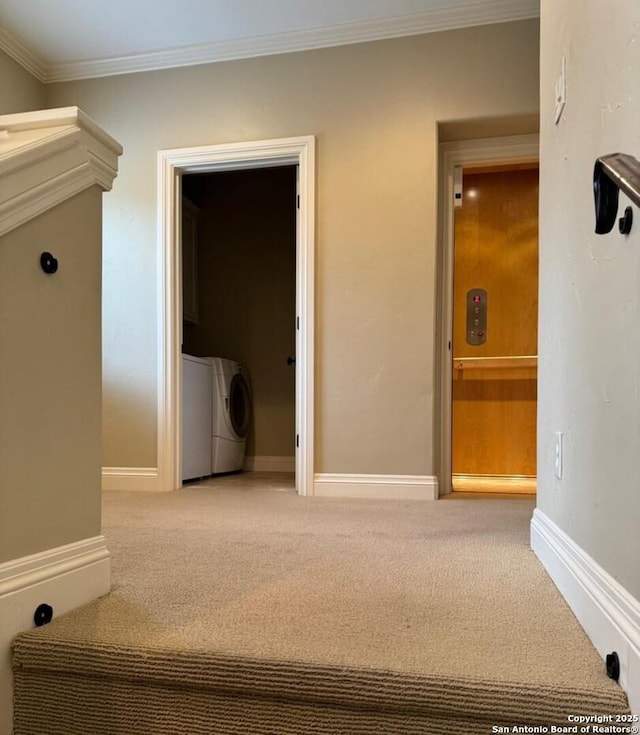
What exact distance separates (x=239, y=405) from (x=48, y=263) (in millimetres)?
3474

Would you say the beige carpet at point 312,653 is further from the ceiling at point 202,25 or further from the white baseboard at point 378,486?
the ceiling at point 202,25

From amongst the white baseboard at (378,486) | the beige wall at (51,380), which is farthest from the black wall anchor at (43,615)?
the white baseboard at (378,486)

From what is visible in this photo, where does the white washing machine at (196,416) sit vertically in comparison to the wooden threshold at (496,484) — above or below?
above

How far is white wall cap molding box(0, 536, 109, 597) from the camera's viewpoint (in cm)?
125

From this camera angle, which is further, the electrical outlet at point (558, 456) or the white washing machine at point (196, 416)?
the white washing machine at point (196, 416)

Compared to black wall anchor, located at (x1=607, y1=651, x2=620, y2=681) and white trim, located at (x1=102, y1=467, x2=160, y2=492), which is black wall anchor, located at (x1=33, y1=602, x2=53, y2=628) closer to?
black wall anchor, located at (x1=607, y1=651, x2=620, y2=681)

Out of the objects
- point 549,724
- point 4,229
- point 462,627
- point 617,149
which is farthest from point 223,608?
point 617,149

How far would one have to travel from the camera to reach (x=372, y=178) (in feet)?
11.1

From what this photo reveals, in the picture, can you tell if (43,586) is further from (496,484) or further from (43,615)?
(496,484)

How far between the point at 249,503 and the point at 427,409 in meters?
1.11

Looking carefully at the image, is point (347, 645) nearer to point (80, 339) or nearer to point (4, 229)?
point (80, 339)

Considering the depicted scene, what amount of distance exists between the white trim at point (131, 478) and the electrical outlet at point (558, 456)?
8.34 ft

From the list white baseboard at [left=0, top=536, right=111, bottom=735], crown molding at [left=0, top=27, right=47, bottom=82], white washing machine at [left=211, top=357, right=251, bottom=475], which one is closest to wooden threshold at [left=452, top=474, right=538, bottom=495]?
white washing machine at [left=211, top=357, right=251, bottom=475]

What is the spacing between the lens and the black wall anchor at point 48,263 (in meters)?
1.37
